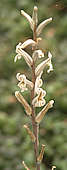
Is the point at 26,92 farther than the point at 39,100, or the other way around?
the point at 26,92

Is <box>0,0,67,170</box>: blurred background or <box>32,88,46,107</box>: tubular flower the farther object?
<box>0,0,67,170</box>: blurred background

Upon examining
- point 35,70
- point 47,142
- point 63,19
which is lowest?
point 47,142

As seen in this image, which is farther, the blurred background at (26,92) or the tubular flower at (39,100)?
the blurred background at (26,92)

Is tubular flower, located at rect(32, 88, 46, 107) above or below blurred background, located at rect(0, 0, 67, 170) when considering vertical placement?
above

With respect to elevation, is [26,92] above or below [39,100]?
below

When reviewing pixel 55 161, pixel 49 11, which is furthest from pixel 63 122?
pixel 49 11

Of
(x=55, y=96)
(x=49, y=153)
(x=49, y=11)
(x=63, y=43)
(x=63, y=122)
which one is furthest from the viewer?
(x=49, y=11)

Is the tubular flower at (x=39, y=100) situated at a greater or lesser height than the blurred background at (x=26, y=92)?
greater

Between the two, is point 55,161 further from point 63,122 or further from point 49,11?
point 49,11
